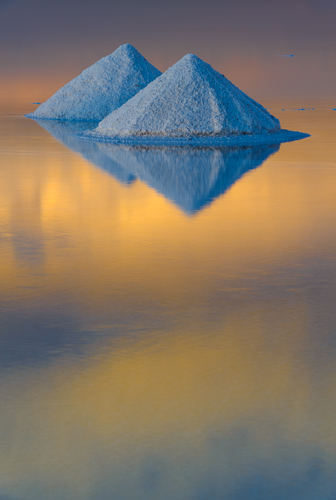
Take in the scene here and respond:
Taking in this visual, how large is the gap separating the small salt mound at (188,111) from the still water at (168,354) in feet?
51.8

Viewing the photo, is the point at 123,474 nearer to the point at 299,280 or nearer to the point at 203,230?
the point at 299,280

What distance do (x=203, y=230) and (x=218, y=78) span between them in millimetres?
20898

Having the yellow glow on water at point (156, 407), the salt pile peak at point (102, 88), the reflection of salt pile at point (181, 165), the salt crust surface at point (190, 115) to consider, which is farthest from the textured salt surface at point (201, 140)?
the yellow glow on water at point (156, 407)

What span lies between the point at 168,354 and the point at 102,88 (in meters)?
42.7

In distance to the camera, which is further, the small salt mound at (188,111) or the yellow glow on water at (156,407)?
the small salt mound at (188,111)

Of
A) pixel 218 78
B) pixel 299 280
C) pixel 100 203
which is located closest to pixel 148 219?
pixel 100 203

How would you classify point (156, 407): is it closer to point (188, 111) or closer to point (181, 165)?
point (181, 165)

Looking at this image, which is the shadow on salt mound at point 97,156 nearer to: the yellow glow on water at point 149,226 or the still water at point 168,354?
the yellow glow on water at point 149,226

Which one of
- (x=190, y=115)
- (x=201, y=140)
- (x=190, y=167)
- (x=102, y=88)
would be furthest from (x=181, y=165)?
(x=102, y=88)

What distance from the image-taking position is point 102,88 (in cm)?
4503

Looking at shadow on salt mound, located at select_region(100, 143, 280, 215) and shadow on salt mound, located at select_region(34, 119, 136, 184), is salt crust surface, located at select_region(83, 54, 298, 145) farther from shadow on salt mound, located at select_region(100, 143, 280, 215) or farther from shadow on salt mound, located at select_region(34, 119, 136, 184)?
shadow on salt mound, located at select_region(100, 143, 280, 215)

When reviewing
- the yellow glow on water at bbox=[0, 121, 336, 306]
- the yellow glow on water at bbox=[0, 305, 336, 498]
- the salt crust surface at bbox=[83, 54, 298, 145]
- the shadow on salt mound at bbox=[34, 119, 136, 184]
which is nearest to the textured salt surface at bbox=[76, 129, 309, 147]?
the salt crust surface at bbox=[83, 54, 298, 145]

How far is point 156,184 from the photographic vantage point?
498 inches

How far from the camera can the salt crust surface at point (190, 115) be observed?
81.6ft
